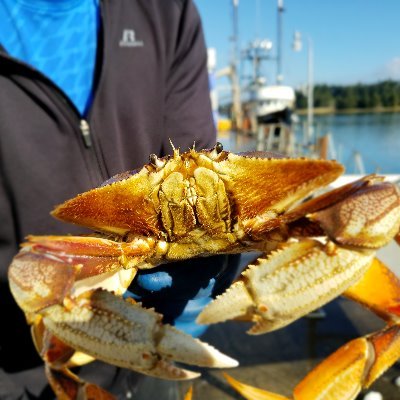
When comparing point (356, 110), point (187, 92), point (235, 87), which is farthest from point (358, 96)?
point (187, 92)

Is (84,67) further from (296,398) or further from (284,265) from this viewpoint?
(296,398)

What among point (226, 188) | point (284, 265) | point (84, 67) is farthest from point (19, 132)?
point (284, 265)

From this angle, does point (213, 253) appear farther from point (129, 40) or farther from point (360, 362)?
point (129, 40)

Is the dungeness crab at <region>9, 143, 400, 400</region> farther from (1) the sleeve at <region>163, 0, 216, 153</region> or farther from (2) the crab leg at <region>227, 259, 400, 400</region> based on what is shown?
(1) the sleeve at <region>163, 0, 216, 153</region>

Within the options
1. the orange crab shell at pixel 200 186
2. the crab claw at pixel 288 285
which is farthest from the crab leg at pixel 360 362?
the orange crab shell at pixel 200 186

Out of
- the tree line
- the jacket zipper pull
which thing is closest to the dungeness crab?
the jacket zipper pull

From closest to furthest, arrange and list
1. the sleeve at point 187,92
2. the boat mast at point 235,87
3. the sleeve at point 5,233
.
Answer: the sleeve at point 5,233
the sleeve at point 187,92
the boat mast at point 235,87

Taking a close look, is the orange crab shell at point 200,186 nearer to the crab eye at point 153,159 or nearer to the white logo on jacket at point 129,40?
the crab eye at point 153,159
